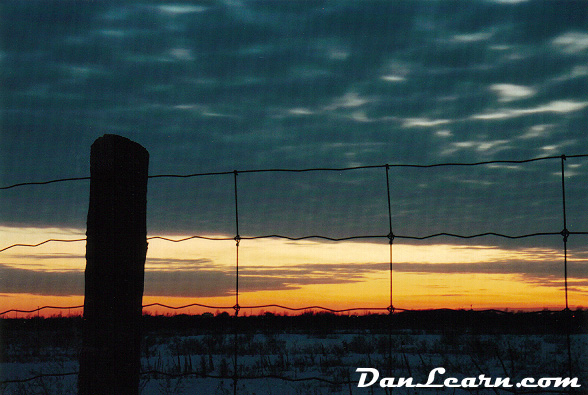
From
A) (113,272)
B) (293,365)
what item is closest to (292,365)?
(293,365)

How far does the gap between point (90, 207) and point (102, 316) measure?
0.60m

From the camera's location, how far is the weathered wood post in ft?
10.6

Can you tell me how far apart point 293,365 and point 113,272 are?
611cm

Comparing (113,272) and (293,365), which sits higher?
(113,272)

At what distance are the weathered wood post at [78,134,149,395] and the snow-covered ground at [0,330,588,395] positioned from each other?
191cm

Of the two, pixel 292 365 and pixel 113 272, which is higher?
pixel 113 272

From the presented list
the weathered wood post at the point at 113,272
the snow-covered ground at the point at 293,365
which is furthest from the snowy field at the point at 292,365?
the weathered wood post at the point at 113,272

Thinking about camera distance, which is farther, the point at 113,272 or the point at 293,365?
the point at 293,365

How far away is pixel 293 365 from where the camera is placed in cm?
891

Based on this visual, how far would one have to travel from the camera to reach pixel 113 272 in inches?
128

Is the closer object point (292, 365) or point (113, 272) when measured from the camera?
point (113, 272)

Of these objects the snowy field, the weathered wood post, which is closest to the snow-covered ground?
the snowy field

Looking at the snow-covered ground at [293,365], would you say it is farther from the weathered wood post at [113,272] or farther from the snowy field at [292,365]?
the weathered wood post at [113,272]

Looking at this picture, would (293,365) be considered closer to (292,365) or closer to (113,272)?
(292,365)
